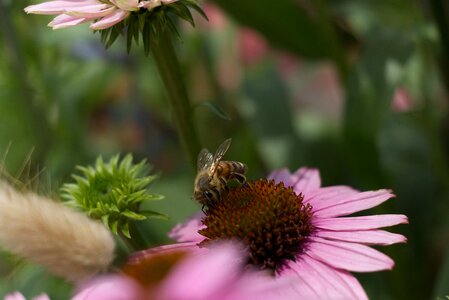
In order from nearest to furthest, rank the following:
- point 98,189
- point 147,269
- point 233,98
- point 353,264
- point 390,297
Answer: point 147,269
point 353,264
point 98,189
point 390,297
point 233,98

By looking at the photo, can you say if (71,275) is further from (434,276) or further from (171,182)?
(434,276)

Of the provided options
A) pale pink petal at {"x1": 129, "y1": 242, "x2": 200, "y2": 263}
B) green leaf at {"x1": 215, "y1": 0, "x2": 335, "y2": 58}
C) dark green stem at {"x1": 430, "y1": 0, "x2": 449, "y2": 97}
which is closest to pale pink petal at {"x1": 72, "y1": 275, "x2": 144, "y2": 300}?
pale pink petal at {"x1": 129, "y1": 242, "x2": 200, "y2": 263}

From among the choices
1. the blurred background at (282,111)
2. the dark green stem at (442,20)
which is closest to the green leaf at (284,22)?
the blurred background at (282,111)

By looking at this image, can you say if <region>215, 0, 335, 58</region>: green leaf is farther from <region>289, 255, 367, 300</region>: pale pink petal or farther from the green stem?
<region>289, 255, 367, 300</region>: pale pink petal

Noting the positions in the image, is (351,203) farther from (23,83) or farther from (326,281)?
(23,83)

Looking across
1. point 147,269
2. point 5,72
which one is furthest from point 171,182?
point 147,269

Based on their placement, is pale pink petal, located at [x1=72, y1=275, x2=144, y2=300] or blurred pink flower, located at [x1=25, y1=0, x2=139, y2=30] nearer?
pale pink petal, located at [x1=72, y1=275, x2=144, y2=300]
